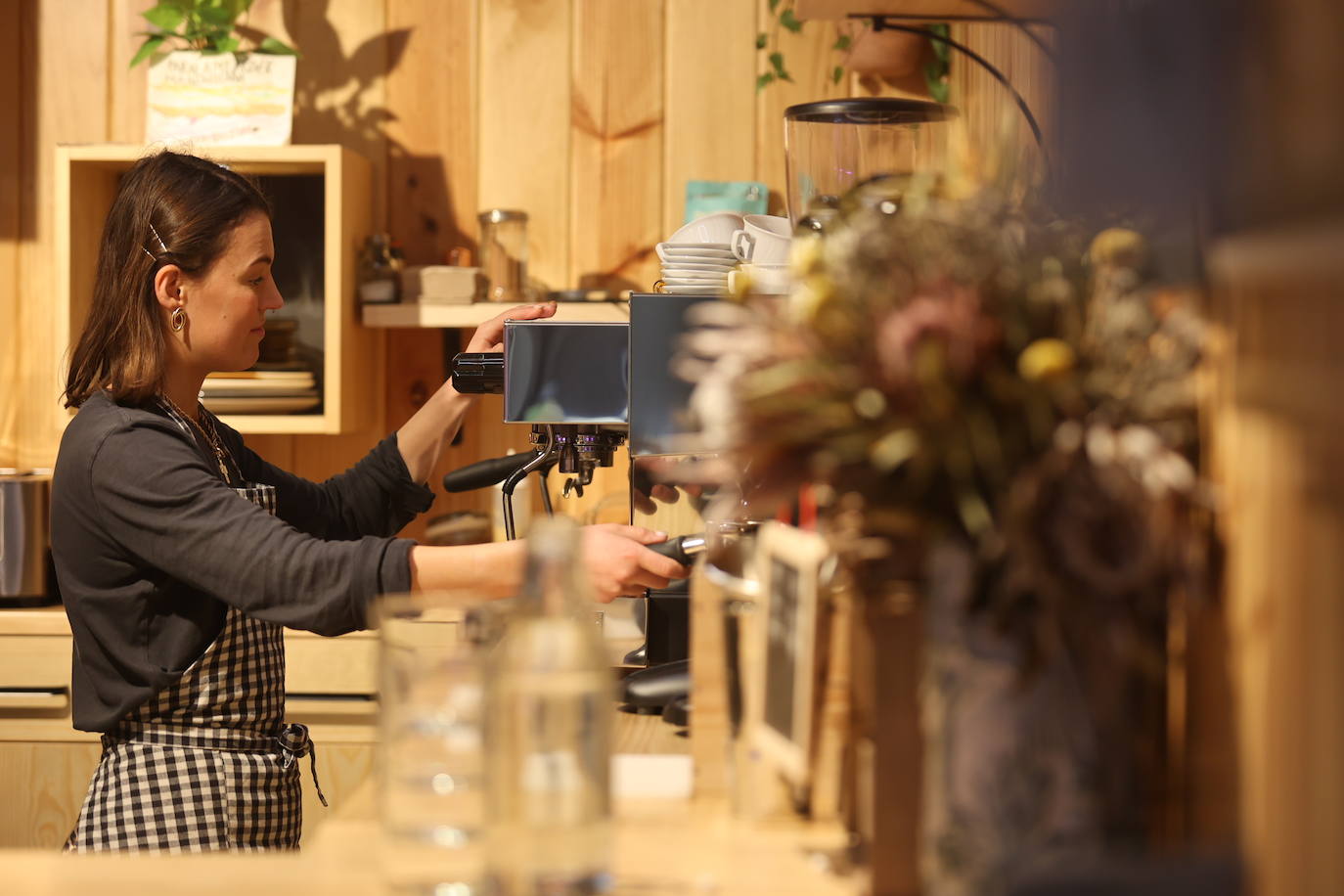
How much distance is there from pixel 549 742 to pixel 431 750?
0.10 m

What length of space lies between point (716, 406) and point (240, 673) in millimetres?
1084

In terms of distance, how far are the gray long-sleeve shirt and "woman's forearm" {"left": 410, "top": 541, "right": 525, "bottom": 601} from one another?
0.02 metres

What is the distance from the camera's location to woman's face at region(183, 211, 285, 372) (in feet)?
5.70

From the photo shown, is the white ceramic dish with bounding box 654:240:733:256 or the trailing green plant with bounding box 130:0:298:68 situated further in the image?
the trailing green plant with bounding box 130:0:298:68

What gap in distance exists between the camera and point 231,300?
176cm

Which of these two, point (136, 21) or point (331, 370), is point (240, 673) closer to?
point (331, 370)

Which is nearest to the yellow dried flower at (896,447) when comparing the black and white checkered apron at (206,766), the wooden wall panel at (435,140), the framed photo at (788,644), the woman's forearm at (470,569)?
the framed photo at (788,644)

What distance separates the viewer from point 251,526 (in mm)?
1435

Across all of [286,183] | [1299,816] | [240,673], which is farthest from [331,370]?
[1299,816]

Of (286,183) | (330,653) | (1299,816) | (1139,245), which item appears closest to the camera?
(1299,816)

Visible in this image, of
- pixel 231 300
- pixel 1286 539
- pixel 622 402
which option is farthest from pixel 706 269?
pixel 1286 539

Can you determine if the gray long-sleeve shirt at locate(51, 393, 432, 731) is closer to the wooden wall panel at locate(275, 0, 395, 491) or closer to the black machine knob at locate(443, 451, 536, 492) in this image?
the black machine knob at locate(443, 451, 536, 492)

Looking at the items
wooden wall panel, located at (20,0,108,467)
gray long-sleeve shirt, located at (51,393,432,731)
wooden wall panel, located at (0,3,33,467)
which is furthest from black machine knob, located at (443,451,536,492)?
wooden wall panel, located at (0,3,33,467)

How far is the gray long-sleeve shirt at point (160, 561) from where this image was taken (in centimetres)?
139
